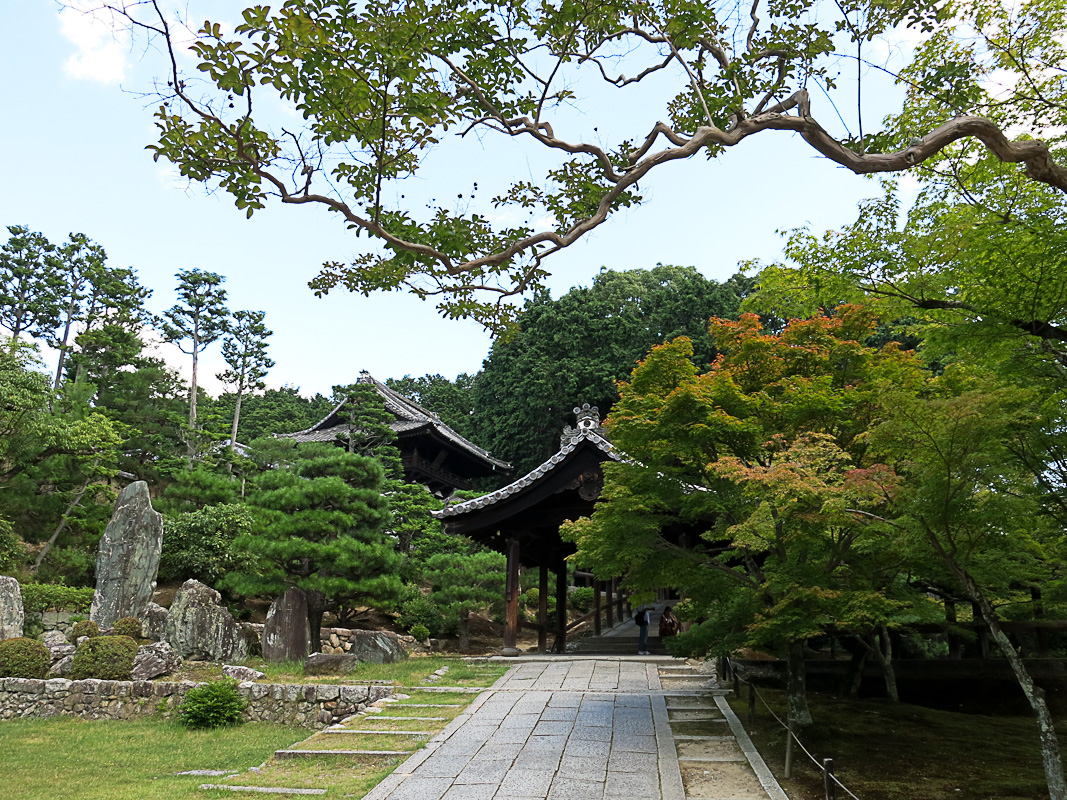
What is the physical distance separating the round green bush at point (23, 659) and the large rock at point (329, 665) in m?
4.48

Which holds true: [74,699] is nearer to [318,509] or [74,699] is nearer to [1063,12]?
[318,509]

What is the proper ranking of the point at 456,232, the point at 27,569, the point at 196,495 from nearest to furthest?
the point at 456,232
the point at 27,569
the point at 196,495

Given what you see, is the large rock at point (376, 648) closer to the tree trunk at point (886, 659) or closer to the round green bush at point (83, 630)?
the round green bush at point (83, 630)

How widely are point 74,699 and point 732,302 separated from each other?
2874 cm

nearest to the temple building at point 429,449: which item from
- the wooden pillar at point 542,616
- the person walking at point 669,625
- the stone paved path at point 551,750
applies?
the wooden pillar at point 542,616

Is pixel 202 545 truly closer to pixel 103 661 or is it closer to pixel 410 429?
pixel 103 661

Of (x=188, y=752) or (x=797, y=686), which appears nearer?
(x=797, y=686)

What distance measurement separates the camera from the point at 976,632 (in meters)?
12.2

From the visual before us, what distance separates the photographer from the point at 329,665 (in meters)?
12.1

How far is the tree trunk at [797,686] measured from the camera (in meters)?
7.55

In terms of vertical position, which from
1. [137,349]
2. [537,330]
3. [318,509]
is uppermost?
[537,330]

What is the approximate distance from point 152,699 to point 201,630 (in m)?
2.95

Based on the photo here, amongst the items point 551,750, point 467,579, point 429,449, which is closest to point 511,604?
point 467,579

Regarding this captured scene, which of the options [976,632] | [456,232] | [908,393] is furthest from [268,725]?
[976,632]
